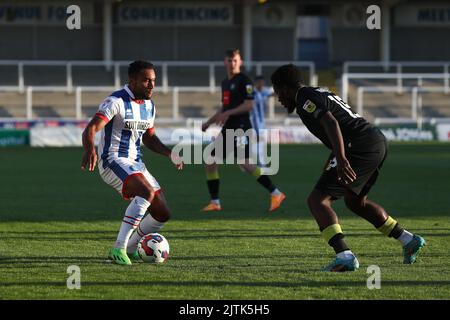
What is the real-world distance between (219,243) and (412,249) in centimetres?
240

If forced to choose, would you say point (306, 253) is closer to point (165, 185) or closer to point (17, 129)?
point (165, 185)

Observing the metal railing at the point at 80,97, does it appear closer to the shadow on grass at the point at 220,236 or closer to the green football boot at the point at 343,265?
the shadow on grass at the point at 220,236

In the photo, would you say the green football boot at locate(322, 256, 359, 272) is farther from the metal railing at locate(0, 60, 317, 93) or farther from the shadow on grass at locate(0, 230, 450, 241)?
the metal railing at locate(0, 60, 317, 93)

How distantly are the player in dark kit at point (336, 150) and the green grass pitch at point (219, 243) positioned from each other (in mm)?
324

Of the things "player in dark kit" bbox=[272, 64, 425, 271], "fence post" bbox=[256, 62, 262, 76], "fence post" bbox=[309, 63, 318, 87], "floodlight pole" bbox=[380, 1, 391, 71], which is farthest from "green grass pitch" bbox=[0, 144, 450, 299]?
"floodlight pole" bbox=[380, 1, 391, 71]

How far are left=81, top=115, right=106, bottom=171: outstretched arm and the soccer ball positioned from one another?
3.08ft

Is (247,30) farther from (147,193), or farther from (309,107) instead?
(309,107)

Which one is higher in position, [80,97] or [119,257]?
[80,97]

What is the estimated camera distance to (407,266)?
364 inches

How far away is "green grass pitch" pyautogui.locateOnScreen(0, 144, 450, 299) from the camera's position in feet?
26.2

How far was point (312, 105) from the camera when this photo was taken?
343 inches

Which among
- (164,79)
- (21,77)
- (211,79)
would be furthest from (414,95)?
(21,77)

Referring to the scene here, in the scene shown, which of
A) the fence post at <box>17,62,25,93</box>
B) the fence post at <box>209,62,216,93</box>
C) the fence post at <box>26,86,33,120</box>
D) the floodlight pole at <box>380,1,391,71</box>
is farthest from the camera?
the floodlight pole at <box>380,1,391,71</box>

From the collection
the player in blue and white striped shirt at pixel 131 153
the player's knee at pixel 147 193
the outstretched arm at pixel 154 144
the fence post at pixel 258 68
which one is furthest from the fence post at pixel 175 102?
the player's knee at pixel 147 193
